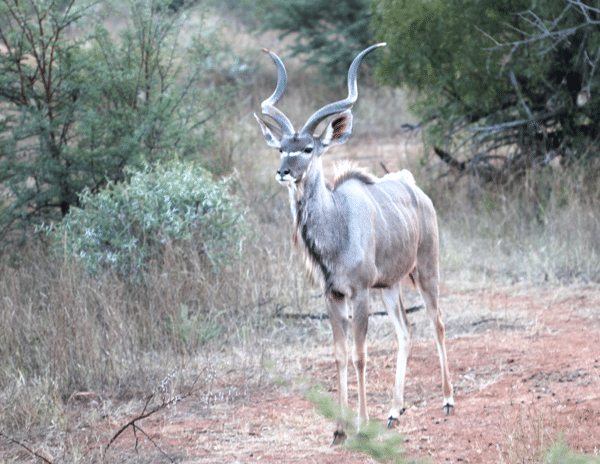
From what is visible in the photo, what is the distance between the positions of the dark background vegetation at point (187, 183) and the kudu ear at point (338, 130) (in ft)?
8.06

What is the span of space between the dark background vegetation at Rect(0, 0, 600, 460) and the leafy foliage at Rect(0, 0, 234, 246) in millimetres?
29

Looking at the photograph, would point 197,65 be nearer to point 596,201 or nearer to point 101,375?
point 101,375

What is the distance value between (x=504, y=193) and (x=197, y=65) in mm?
4802

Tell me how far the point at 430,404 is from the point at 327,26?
17.8m

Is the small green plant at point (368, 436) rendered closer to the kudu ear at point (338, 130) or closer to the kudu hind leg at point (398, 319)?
the kudu ear at point (338, 130)

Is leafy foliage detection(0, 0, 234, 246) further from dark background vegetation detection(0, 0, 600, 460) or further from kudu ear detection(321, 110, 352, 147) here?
kudu ear detection(321, 110, 352, 147)

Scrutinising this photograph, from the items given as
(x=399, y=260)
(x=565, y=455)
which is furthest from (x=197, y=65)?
(x=565, y=455)

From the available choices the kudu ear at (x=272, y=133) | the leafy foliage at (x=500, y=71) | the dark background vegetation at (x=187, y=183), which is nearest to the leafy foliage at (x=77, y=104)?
the dark background vegetation at (x=187, y=183)

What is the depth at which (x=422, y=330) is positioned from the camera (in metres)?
6.78

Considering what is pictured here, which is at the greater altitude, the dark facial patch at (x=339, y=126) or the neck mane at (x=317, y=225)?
the dark facial patch at (x=339, y=126)

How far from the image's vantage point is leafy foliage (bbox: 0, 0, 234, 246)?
799 cm

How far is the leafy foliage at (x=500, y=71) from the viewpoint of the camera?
30.5ft

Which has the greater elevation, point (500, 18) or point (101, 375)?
point (500, 18)

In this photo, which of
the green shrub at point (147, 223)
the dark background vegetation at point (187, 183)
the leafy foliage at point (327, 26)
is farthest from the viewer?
the leafy foliage at point (327, 26)
